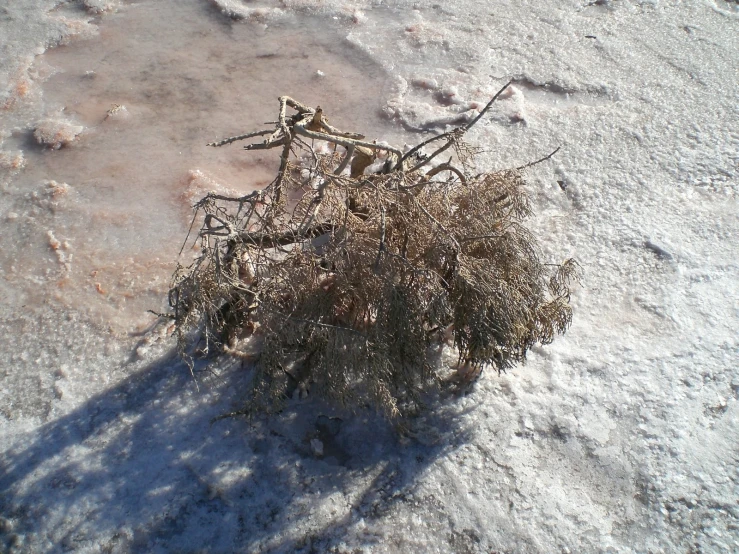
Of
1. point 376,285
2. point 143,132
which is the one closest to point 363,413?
point 376,285

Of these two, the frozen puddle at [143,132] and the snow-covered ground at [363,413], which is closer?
the snow-covered ground at [363,413]

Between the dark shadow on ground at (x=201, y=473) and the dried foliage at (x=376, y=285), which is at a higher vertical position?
the dried foliage at (x=376, y=285)

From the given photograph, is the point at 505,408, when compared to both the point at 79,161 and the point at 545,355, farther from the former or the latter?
the point at 79,161

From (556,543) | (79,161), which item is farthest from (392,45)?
(556,543)

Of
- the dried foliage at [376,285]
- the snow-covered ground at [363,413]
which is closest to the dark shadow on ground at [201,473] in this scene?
the snow-covered ground at [363,413]

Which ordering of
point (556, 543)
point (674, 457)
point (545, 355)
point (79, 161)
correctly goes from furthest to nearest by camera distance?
point (79, 161)
point (545, 355)
point (674, 457)
point (556, 543)

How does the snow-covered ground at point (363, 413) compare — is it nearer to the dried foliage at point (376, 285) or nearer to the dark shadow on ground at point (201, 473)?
the dark shadow on ground at point (201, 473)
